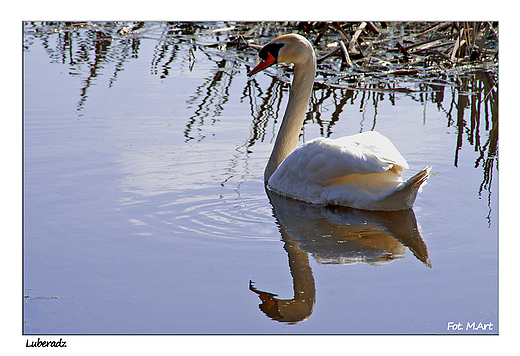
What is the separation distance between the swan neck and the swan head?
0.04 metres

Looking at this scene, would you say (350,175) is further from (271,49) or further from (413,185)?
(271,49)

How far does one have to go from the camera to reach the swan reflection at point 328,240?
389 cm

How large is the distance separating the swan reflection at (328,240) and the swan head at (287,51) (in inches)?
67.5

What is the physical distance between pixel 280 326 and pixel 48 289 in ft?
5.17

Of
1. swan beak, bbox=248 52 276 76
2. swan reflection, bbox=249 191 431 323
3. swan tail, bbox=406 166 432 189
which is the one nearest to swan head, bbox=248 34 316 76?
swan beak, bbox=248 52 276 76

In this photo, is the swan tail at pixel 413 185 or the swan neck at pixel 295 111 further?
the swan neck at pixel 295 111

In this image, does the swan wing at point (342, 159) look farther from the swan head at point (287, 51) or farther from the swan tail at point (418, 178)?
the swan head at point (287, 51)

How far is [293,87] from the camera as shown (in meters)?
7.00

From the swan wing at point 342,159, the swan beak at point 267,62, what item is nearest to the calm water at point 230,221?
the swan wing at point 342,159

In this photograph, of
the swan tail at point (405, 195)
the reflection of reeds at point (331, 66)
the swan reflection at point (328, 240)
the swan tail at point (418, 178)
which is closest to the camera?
the swan reflection at point (328, 240)

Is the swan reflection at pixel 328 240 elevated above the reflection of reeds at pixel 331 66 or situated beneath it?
situated beneath

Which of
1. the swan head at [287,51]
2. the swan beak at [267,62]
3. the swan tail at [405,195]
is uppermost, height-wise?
the swan head at [287,51]

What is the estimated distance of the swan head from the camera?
22.4 ft
